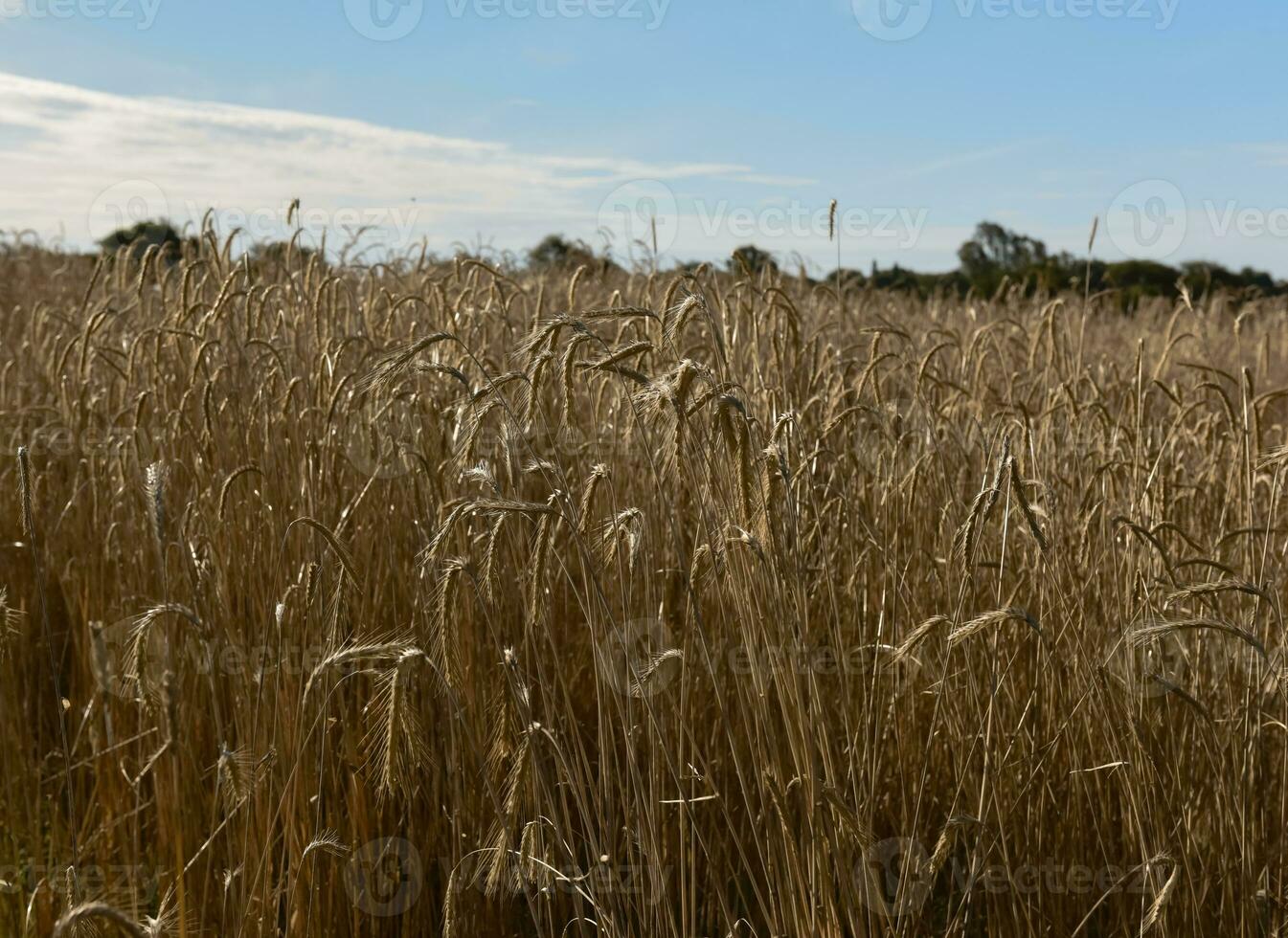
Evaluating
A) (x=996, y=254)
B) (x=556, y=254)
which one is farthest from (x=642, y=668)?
(x=996, y=254)

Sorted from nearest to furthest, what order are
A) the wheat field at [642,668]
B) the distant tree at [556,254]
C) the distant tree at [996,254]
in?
the wheat field at [642,668]
the distant tree at [556,254]
the distant tree at [996,254]

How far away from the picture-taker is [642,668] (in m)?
1.99

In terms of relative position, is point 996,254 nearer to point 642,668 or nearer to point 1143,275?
point 1143,275

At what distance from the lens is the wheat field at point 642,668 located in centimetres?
162

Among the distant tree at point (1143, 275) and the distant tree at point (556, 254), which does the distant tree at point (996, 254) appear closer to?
the distant tree at point (1143, 275)

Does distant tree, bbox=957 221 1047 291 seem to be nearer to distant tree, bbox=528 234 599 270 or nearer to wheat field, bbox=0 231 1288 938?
distant tree, bbox=528 234 599 270

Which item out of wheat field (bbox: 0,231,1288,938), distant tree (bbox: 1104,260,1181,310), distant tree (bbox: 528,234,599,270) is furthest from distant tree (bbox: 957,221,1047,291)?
wheat field (bbox: 0,231,1288,938)

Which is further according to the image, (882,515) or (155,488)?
(882,515)

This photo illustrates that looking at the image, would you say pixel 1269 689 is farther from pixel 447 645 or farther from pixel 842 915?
pixel 447 645

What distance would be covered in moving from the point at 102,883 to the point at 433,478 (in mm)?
1097

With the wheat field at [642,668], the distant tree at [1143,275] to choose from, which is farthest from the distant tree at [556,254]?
the distant tree at [1143,275]

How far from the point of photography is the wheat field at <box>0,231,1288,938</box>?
5.32ft

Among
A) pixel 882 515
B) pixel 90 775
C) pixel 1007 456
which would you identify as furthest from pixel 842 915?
pixel 90 775

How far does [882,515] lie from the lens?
2.82 m
